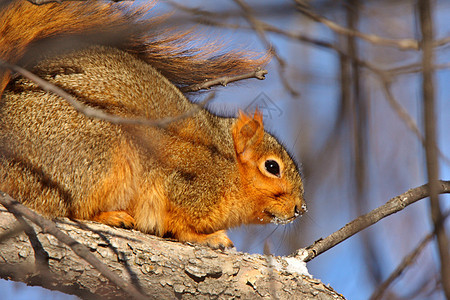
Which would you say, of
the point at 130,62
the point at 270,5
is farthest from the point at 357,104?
the point at 130,62

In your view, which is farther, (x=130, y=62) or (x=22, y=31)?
(x=130, y=62)

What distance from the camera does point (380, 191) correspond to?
227 centimetres

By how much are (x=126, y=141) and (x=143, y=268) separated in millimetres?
539

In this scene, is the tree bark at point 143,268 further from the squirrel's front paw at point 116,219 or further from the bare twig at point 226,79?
the bare twig at point 226,79

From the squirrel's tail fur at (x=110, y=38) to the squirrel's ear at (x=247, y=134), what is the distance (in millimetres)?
278

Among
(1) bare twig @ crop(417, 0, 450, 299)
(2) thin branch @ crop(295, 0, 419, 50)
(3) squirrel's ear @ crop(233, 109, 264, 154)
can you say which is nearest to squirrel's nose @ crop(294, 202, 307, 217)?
(3) squirrel's ear @ crop(233, 109, 264, 154)

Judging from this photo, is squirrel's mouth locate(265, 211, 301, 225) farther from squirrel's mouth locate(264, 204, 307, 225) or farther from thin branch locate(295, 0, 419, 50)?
thin branch locate(295, 0, 419, 50)

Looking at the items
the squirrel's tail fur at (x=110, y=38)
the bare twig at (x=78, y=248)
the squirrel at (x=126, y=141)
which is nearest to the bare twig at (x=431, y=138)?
the bare twig at (x=78, y=248)

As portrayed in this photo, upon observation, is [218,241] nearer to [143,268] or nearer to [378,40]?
[143,268]

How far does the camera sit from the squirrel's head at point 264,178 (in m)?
2.36

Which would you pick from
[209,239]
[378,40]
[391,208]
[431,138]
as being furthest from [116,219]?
[431,138]

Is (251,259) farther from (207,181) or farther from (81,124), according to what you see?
(81,124)

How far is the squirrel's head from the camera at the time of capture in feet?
7.75

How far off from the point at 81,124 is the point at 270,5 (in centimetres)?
101
